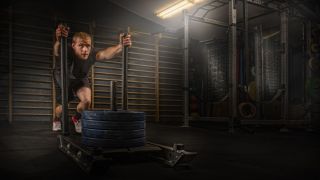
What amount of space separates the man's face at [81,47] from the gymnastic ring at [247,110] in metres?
3.13

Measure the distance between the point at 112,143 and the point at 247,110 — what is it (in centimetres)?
434

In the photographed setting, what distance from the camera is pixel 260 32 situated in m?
7.43

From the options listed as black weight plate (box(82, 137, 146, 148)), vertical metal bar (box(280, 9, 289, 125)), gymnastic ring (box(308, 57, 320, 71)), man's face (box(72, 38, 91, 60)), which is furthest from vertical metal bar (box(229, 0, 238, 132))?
black weight plate (box(82, 137, 146, 148))

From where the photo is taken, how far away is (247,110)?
575cm

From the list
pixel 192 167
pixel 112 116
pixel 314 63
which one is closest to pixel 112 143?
pixel 112 116

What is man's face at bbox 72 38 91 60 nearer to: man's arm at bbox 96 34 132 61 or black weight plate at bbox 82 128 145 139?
man's arm at bbox 96 34 132 61

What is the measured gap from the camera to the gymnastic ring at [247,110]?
554 centimetres

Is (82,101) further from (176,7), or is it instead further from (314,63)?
(314,63)

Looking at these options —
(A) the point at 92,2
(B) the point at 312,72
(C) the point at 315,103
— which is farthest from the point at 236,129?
(A) the point at 92,2

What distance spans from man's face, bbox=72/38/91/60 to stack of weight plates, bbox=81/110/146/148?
1.80m

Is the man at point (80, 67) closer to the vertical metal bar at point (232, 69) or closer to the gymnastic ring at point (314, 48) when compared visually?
the vertical metal bar at point (232, 69)

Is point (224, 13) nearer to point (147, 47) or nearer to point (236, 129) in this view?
point (147, 47)

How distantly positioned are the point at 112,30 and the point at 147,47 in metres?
1.11

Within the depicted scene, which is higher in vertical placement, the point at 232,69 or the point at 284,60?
the point at 284,60
